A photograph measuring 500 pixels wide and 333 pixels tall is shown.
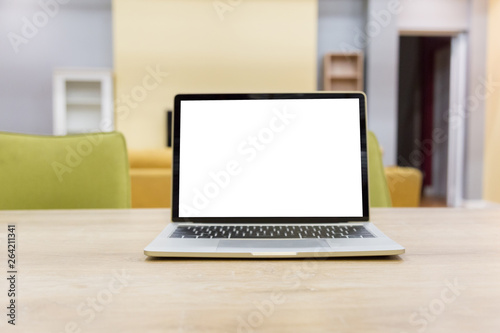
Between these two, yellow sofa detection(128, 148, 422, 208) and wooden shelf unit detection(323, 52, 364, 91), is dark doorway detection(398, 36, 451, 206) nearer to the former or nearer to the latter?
wooden shelf unit detection(323, 52, 364, 91)

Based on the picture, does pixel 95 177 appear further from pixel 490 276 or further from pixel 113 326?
pixel 490 276

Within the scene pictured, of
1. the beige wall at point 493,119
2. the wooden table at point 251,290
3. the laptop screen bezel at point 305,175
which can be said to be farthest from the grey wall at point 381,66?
the wooden table at point 251,290

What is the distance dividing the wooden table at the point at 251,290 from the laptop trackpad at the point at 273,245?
0.02 metres

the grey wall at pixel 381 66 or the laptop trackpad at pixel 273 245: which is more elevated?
the grey wall at pixel 381 66

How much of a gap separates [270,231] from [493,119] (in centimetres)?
434

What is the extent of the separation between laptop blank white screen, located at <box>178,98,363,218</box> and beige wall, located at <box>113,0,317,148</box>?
3945 mm

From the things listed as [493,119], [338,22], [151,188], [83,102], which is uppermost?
[338,22]

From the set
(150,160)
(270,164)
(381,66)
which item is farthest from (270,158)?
(381,66)

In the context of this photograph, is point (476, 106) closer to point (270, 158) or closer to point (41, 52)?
point (270, 158)

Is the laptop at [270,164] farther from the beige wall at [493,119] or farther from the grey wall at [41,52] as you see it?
the grey wall at [41,52]

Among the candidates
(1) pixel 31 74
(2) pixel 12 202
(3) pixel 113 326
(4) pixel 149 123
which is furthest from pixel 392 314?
(1) pixel 31 74

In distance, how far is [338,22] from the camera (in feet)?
15.2

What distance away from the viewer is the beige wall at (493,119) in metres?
3.97

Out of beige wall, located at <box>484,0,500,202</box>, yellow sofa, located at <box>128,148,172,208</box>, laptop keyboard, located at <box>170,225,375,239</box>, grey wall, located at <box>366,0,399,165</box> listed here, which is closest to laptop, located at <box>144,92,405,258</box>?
laptop keyboard, located at <box>170,225,375,239</box>
